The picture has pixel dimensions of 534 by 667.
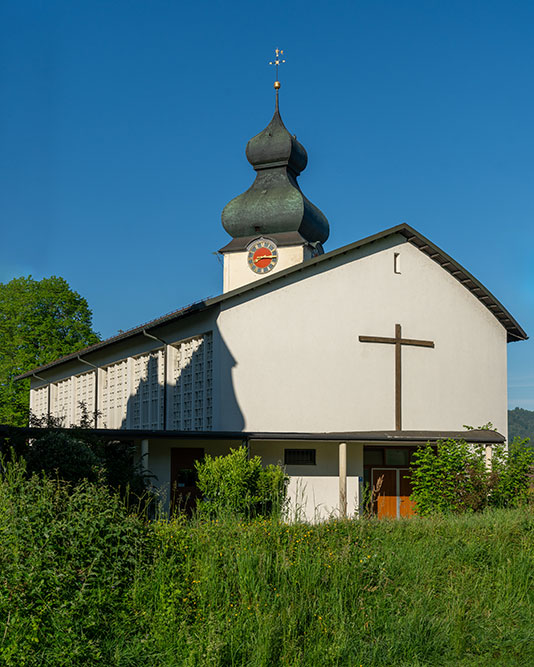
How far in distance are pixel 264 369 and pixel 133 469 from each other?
4.96 metres

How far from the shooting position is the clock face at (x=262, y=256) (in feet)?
121

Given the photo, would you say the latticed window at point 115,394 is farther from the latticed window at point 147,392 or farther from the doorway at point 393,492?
the doorway at point 393,492

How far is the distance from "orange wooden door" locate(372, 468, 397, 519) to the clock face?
14235 mm

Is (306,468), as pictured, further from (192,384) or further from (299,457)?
(192,384)

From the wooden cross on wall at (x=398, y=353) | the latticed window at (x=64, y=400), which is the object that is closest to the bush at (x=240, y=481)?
the wooden cross on wall at (x=398, y=353)

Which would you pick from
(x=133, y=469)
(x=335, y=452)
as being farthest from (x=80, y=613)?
(x=335, y=452)

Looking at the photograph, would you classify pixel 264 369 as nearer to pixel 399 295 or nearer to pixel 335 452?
pixel 335 452

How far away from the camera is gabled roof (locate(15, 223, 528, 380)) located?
74.2 ft

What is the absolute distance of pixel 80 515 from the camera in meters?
8.75

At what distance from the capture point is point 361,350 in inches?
956

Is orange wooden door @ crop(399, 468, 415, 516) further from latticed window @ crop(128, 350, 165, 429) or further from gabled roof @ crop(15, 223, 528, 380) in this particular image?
latticed window @ crop(128, 350, 165, 429)

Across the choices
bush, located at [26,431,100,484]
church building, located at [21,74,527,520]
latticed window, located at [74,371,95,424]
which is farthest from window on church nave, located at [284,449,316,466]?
latticed window, located at [74,371,95,424]

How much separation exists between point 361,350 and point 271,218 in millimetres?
14353

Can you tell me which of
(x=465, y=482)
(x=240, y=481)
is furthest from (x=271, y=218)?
(x=465, y=482)
